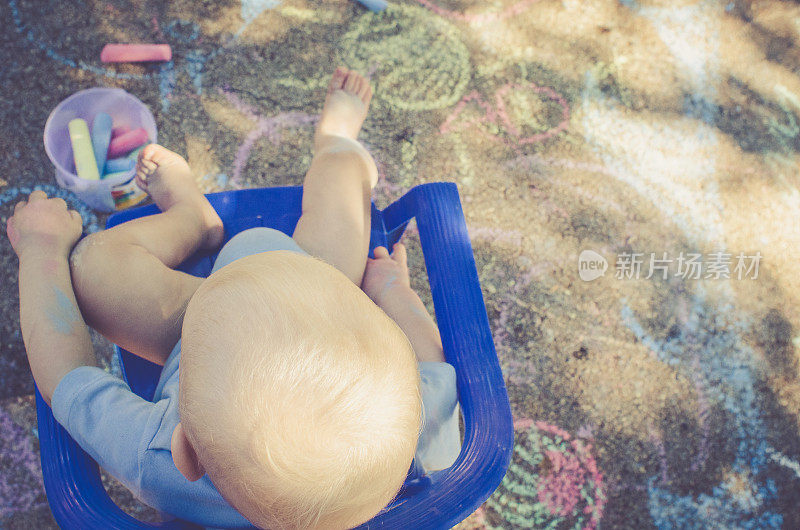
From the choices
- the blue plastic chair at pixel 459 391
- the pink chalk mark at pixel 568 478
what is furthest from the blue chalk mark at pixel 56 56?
the pink chalk mark at pixel 568 478

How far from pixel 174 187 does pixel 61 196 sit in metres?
0.34

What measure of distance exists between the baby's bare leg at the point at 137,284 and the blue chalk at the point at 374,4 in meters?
0.77

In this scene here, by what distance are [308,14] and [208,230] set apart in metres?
0.70

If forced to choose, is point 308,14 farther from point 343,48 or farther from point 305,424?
point 305,424

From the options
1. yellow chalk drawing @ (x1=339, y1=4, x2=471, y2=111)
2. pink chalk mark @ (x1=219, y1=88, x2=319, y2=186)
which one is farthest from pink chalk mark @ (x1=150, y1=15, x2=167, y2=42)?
yellow chalk drawing @ (x1=339, y1=4, x2=471, y2=111)

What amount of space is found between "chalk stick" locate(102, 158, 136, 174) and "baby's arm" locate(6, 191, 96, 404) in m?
0.26

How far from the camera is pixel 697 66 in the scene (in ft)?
4.56

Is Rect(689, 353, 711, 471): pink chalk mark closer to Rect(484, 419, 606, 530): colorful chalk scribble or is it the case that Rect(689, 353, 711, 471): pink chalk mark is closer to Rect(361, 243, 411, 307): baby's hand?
Rect(484, 419, 606, 530): colorful chalk scribble

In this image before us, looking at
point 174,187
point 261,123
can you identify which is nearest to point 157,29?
point 261,123

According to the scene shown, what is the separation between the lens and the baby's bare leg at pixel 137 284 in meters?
0.72

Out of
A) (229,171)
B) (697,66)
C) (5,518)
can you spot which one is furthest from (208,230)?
(697,66)

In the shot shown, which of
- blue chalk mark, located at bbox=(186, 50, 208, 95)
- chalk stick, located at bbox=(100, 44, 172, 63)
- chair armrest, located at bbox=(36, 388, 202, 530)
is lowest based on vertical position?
chair armrest, located at bbox=(36, 388, 202, 530)

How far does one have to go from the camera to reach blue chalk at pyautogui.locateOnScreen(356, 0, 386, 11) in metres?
1.30

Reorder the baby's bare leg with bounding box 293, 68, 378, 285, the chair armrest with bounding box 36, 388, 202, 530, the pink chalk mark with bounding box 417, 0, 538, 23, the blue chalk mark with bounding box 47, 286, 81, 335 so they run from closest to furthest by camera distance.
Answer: the chair armrest with bounding box 36, 388, 202, 530
the blue chalk mark with bounding box 47, 286, 81, 335
the baby's bare leg with bounding box 293, 68, 378, 285
the pink chalk mark with bounding box 417, 0, 538, 23
